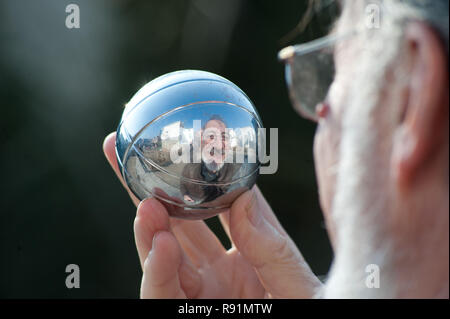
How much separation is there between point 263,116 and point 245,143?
3.41 metres

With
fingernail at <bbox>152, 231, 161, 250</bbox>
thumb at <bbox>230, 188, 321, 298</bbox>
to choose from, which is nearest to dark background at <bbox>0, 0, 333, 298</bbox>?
thumb at <bbox>230, 188, 321, 298</bbox>

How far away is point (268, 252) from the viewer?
1575 mm

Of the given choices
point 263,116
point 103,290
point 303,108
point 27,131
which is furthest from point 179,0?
point 303,108

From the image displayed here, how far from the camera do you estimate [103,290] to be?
15.0 feet

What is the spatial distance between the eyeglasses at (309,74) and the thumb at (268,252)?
30 cm

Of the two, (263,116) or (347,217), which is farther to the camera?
(263,116)

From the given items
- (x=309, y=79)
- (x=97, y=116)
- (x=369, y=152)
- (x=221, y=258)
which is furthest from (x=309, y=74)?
(x=97, y=116)

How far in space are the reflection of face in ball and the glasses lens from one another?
0.24 metres

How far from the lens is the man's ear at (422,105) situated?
910 mm

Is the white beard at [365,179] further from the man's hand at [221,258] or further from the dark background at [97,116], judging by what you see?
the dark background at [97,116]

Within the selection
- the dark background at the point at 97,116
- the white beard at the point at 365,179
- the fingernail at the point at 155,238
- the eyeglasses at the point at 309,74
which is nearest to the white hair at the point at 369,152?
the white beard at the point at 365,179

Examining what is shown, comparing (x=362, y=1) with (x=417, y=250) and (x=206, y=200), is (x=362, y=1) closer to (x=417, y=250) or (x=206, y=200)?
(x=417, y=250)

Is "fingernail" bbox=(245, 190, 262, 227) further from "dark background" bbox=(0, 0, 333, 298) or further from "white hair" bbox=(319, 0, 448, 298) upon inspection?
"dark background" bbox=(0, 0, 333, 298)

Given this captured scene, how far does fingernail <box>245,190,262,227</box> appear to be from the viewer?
59.5 inches
